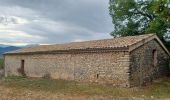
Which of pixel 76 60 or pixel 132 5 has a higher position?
pixel 132 5

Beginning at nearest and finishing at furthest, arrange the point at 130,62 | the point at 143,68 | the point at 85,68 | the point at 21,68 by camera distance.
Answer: the point at 130,62
the point at 143,68
the point at 85,68
the point at 21,68

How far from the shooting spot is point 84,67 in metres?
26.7

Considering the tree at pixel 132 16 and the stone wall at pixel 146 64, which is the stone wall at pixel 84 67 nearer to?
the stone wall at pixel 146 64

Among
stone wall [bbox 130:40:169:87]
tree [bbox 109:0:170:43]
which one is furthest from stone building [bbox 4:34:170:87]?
tree [bbox 109:0:170:43]

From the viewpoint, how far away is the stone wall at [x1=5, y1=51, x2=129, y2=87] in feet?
77.6

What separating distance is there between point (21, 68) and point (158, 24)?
15678 millimetres

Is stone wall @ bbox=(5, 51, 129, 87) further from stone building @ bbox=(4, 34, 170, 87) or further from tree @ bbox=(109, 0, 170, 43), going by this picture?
tree @ bbox=(109, 0, 170, 43)

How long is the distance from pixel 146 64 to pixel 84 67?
498 cm

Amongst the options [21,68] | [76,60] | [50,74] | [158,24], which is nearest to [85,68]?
[76,60]

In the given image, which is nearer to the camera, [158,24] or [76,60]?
[76,60]

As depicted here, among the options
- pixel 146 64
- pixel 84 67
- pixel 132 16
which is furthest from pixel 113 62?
pixel 132 16

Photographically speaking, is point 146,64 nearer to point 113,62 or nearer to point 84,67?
point 113,62

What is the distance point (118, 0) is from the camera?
37.2 meters

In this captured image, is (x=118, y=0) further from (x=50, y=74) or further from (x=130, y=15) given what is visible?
(x=50, y=74)
